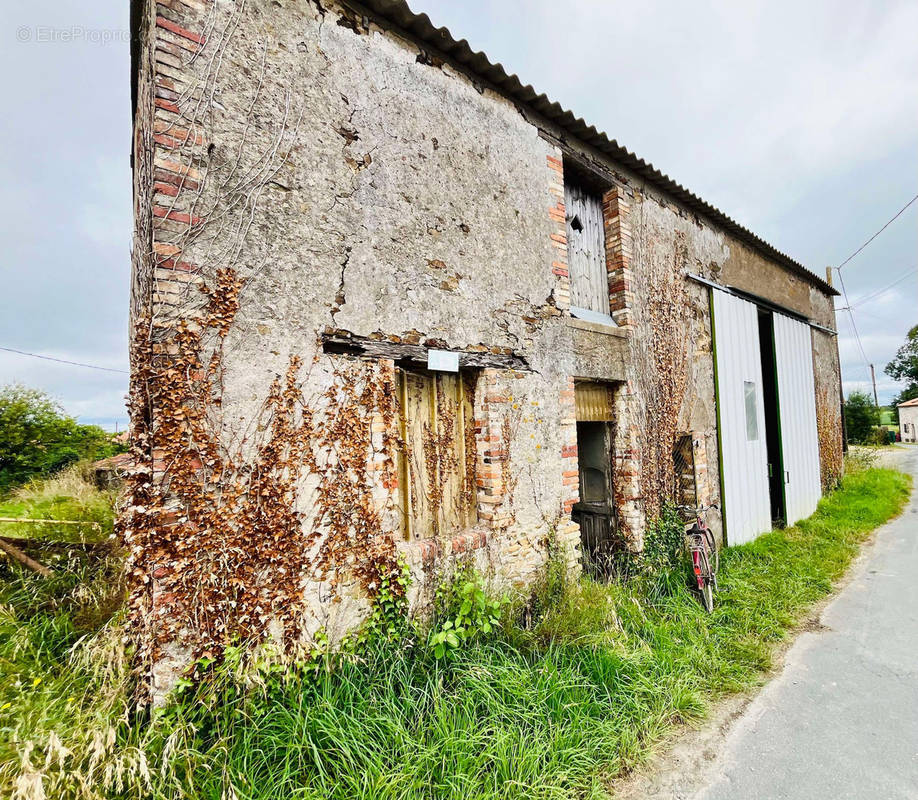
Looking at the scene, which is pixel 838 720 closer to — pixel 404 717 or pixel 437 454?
pixel 404 717

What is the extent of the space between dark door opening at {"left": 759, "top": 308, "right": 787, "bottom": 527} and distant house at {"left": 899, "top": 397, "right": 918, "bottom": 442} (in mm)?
51680

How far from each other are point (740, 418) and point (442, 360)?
19.0 feet

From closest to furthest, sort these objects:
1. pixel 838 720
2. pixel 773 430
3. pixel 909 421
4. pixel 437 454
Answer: pixel 838 720 < pixel 437 454 < pixel 773 430 < pixel 909 421

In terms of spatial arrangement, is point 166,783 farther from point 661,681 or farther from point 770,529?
point 770,529

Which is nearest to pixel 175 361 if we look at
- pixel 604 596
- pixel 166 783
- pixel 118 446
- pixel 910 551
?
pixel 166 783

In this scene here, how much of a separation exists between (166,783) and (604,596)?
11.1 ft

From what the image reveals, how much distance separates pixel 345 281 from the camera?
11.1 ft

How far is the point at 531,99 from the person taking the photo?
4.74 meters

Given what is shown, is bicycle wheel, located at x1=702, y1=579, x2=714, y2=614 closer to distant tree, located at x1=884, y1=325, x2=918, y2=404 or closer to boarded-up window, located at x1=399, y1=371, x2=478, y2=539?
boarded-up window, located at x1=399, y1=371, x2=478, y2=539

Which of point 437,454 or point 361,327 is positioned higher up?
point 361,327

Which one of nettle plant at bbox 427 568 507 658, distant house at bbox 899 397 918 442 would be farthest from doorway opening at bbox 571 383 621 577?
distant house at bbox 899 397 918 442

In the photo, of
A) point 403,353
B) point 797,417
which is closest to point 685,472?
point 797,417

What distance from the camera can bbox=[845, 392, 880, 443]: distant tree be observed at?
28156 mm

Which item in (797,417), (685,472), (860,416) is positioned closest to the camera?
(685,472)
